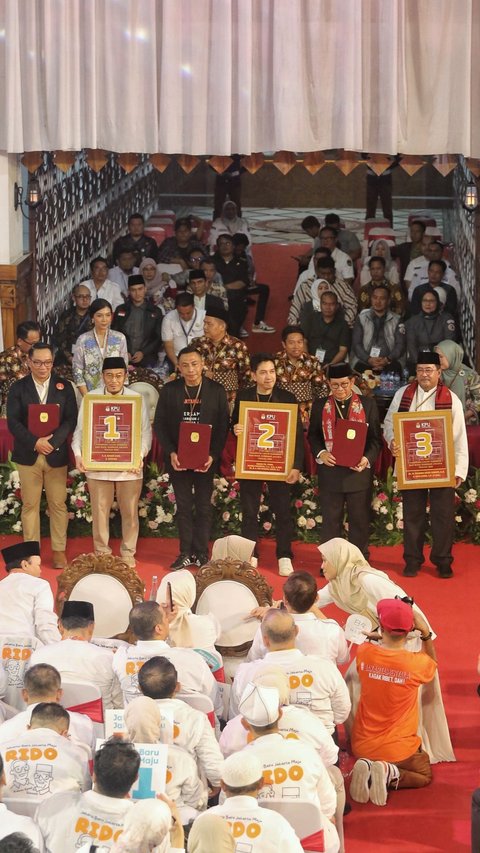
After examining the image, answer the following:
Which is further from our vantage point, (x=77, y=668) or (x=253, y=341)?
(x=253, y=341)

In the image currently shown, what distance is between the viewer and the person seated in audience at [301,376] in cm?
993

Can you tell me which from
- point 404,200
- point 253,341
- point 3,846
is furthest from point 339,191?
point 3,846

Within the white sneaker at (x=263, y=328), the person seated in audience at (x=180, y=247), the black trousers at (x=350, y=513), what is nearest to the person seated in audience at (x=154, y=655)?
the black trousers at (x=350, y=513)

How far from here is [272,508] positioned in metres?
9.38

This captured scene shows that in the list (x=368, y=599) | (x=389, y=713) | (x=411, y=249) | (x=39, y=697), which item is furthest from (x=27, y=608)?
(x=411, y=249)

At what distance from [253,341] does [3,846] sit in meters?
10.4

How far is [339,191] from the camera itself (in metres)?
→ 19.9

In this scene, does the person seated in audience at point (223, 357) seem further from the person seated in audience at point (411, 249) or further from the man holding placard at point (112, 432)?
the person seated in audience at point (411, 249)

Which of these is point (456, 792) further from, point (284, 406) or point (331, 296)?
point (331, 296)

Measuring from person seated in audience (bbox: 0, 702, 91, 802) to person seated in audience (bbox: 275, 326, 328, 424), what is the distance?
5088mm

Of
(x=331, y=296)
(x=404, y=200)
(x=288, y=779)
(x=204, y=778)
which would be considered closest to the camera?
(x=288, y=779)

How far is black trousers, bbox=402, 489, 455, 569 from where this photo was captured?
9148 mm

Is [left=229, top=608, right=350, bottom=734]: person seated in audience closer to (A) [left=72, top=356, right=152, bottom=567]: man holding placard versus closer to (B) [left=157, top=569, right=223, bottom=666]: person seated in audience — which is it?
(B) [left=157, top=569, right=223, bottom=666]: person seated in audience

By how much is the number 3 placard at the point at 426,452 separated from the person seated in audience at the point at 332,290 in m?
3.43
